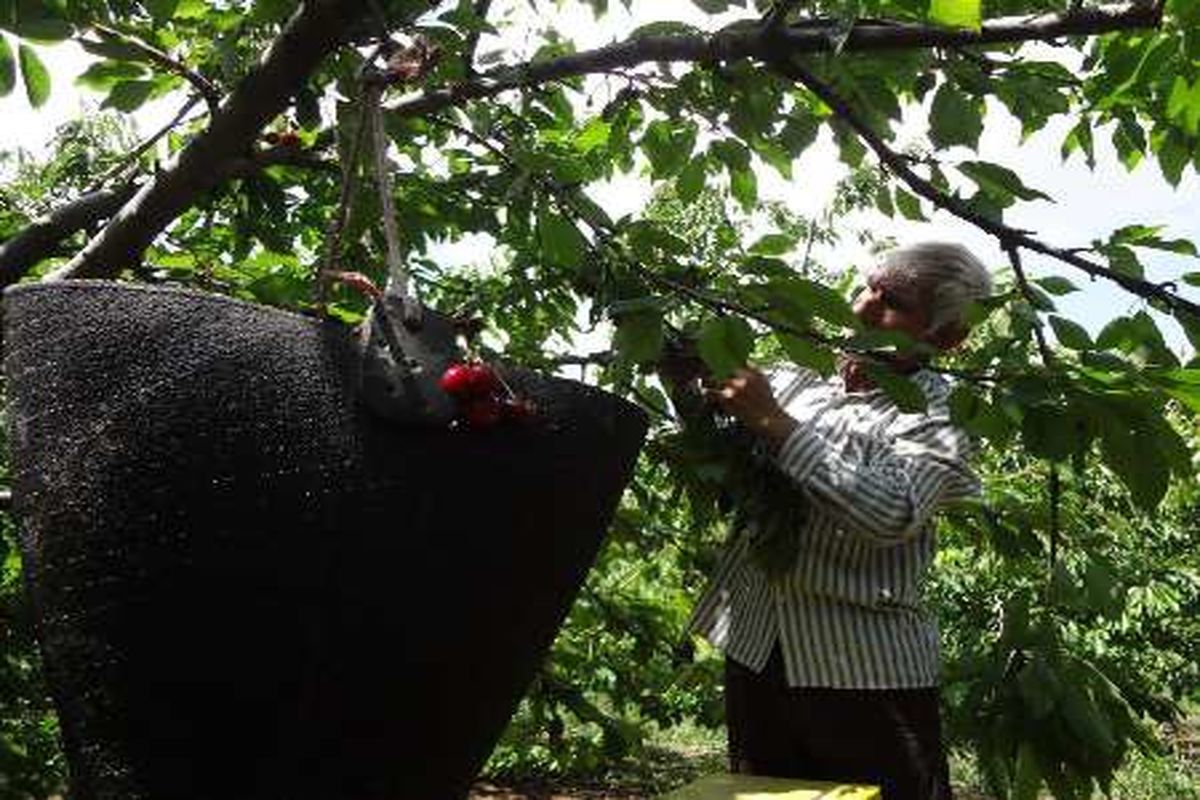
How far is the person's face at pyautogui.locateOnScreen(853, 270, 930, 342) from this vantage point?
1.96 meters

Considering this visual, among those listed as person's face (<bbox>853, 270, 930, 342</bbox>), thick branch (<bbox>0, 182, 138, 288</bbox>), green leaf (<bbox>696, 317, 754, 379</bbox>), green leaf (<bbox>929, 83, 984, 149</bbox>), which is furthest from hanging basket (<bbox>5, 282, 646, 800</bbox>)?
person's face (<bbox>853, 270, 930, 342</bbox>)

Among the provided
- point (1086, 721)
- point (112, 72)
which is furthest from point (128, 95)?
point (1086, 721)

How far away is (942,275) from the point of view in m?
1.96

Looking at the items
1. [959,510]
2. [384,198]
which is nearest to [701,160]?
[959,510]

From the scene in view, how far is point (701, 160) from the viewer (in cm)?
222

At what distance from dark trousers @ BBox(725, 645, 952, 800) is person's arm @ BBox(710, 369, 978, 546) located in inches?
10.9

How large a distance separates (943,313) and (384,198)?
123 cm

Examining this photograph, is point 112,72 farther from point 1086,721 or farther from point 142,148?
point 1086,721

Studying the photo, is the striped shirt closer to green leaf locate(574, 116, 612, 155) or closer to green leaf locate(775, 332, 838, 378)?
green leaf locate(775, 332, 838, 378)

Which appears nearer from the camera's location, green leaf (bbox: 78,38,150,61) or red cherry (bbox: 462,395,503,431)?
red cherry (bbox: 462,395,503,431)

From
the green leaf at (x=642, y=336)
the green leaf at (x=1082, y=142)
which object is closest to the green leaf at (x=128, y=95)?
the green leaf at (x=642, y=336)

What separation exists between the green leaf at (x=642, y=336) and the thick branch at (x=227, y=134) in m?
0.41

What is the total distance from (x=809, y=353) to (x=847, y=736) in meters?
0.82

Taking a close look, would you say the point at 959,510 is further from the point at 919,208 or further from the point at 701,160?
the point at 701,160
